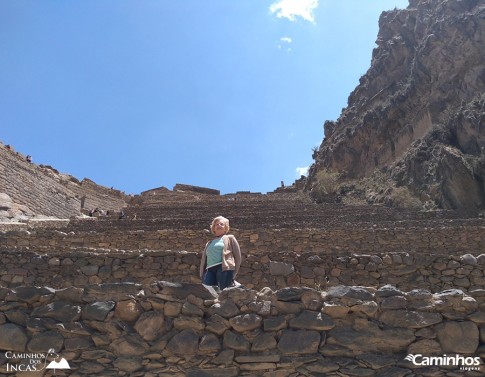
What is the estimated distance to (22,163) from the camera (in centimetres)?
2470

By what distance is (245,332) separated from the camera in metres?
3.71

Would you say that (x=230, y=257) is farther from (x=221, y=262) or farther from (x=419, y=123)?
(x=419, y=123)

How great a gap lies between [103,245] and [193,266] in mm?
4977

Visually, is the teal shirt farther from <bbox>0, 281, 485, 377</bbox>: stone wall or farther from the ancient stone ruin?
<bbox>0, 281, 485, 377</bbox>: stone wall

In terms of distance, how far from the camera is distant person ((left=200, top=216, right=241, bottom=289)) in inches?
203

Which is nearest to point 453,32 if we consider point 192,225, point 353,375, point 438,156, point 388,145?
point 388,145

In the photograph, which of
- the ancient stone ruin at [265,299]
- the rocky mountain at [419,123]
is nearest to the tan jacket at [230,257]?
the ancient stone ruin at [265,299]

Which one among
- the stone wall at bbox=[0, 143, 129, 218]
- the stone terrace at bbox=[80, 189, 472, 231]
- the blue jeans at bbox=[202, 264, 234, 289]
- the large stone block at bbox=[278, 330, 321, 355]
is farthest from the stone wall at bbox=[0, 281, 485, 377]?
the stone wall at bbox=[0, 143, 129, 218]

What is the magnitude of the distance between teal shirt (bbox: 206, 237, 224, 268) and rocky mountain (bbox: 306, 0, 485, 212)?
Result: 1379cm

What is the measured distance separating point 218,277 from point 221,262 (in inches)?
7.4

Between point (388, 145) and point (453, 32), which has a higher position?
point (453, 32)

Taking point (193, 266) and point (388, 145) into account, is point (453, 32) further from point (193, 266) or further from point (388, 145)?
point (193, 266)

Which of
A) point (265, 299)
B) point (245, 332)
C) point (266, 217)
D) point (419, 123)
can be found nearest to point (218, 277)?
point (265, 299)

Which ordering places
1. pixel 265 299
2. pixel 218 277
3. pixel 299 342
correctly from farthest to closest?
pixel 218 277 → pixel 265 299 → pixel 299 342
